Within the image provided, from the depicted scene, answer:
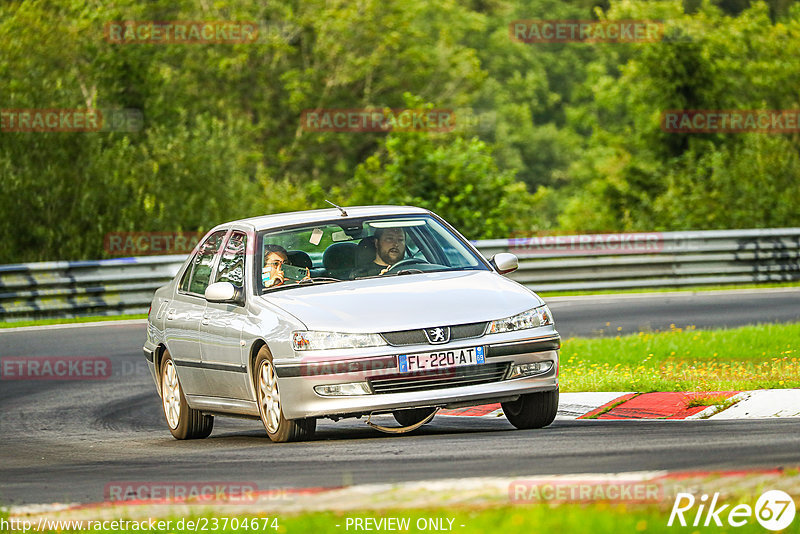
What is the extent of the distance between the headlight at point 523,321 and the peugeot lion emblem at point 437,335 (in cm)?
32

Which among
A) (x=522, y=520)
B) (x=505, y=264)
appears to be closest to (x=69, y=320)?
(x=505, y=264)

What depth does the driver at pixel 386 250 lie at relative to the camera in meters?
10.2

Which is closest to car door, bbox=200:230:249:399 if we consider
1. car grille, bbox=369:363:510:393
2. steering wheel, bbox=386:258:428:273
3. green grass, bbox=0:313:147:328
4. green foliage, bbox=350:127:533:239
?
steering wheel, bbox=386:258:428:273

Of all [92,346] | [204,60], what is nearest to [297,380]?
[92,346]

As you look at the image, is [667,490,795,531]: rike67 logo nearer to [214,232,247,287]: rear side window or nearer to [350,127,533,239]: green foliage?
[214,232,247,287]: rear side window

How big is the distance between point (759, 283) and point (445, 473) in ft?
61.4

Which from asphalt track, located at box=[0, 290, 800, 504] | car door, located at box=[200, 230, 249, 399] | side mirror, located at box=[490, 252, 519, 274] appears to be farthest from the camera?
side mirror, located at box=[490, 252, 519, 274]

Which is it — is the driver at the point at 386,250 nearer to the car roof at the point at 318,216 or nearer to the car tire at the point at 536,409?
the car roof at the point at 318,216

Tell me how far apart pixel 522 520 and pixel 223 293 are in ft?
15.7

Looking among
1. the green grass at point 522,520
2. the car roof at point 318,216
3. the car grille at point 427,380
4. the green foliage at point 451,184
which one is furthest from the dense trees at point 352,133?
the green grass at point 522,520

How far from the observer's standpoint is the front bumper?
890cm

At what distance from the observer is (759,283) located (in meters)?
24.9

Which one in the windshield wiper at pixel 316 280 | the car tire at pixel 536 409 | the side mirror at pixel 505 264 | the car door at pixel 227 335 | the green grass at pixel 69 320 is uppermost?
the side mirror at pixel 505 264

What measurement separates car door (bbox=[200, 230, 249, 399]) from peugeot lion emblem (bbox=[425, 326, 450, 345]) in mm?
1477
